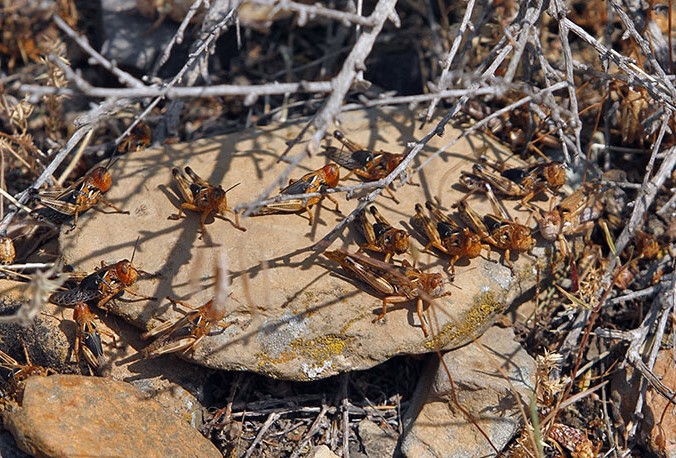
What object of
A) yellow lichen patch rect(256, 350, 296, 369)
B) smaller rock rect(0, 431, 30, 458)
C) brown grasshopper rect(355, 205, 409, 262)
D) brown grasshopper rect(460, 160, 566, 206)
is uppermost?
brown grasshopper rect(460, 160, 566, 206)

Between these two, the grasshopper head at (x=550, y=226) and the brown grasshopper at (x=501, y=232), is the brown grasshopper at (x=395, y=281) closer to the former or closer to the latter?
the brown grasshopper at (x=501, y=232)

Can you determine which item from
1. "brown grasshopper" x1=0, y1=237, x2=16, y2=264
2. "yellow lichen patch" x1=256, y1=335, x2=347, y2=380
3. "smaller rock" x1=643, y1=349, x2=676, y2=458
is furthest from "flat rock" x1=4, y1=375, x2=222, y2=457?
"smaller rock" x1=643, y1=349, x2=676, y2=458

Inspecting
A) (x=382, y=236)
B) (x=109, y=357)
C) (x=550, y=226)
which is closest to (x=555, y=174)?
(x=550, y=226)

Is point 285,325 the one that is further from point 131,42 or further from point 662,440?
point 131,42

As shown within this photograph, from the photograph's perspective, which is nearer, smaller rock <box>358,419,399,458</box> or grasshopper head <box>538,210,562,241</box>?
smaller rock <box>358,419,399,458</box>

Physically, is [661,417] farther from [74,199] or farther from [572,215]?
[74,199]

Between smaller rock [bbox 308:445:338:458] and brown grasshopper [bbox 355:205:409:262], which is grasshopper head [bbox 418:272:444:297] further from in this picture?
smaller rock [bbox 308:445:338:458]

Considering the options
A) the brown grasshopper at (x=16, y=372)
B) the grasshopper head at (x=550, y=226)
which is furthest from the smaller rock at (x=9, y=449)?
the grasshopper head at (x=550, y=226)
